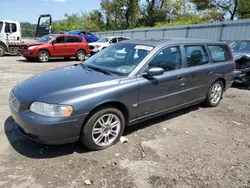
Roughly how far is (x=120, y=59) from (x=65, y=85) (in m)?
1.24

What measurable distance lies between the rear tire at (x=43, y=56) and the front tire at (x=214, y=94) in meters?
10.4

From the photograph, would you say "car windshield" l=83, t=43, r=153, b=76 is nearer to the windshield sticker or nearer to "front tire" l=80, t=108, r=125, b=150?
the windshield sticker

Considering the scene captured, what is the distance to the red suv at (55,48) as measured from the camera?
42.5 feet

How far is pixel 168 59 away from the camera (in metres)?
4.25

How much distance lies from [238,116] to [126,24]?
4360 cm

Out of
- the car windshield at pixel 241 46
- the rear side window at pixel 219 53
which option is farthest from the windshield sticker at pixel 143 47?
the car windshield at pixel 241 46

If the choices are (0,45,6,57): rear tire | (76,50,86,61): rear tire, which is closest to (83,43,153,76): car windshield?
(76,50,86,61): rear tire

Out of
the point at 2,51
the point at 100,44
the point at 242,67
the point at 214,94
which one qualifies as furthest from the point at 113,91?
the point at 2,51

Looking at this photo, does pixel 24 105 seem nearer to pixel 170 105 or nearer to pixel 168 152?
pixel 168 152

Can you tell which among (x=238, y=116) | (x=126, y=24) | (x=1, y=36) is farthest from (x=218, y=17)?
(x=238, y=116)

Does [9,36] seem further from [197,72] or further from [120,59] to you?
[197,72]

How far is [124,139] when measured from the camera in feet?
12.5

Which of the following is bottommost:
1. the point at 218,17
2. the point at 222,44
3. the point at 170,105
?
the point at 170,105

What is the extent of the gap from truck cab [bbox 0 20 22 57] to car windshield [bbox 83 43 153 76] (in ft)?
40.7
